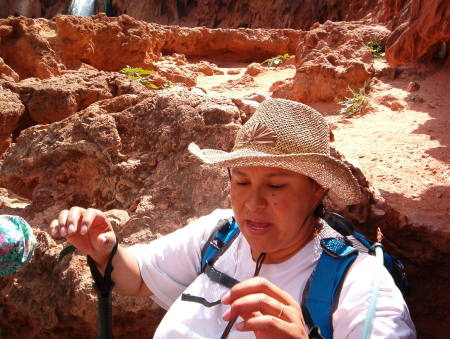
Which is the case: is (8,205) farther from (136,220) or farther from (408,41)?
(408,41)

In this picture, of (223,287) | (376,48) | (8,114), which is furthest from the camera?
(376,48)

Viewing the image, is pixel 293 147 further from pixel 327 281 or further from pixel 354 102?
pixel 354 102

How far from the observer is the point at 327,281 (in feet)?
4.02

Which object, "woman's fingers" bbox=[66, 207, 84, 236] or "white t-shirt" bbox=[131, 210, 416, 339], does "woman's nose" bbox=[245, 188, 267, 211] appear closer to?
"white t-shirt" bbox=[131, 210, 416, 339]

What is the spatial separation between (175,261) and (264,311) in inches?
27.8

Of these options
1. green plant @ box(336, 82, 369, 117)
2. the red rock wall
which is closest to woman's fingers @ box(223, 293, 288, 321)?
green plant @ box(336, 82, 369, 117)

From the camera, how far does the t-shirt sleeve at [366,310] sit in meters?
1.10

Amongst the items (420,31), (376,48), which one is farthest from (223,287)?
(376,48)

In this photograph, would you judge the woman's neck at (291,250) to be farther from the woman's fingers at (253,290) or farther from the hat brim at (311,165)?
the woman's fingers at (253,290)

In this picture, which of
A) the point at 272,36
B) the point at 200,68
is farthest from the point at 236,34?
the point at 200,68

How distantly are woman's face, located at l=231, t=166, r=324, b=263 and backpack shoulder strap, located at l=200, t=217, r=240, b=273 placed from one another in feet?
0.59

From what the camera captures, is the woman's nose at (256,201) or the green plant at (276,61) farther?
the green plant at (276,61)

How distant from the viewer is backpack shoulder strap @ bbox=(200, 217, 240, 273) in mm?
1542

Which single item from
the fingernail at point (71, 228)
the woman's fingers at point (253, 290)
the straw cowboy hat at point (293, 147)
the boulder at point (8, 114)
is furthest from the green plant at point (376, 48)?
the woman's fingers at point (253, 290)
